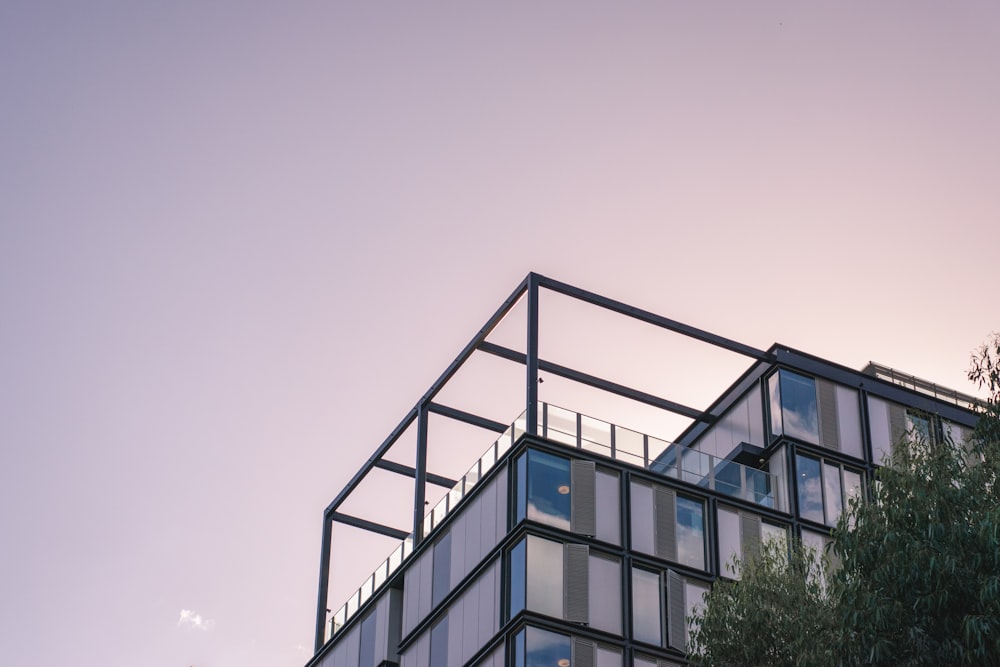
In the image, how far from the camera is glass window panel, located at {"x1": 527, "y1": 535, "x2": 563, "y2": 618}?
4431 cm

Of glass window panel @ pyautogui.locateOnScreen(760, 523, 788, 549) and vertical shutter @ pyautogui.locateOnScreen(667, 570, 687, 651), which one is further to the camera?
glass window panel @ pyautogui.locateOnScreen(760, 523, 788, 549)

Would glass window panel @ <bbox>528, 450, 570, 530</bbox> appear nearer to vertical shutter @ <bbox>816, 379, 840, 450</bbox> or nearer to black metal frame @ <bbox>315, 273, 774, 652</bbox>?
black metal frame @ <bbox>315, 273, 774, 652</bbox>

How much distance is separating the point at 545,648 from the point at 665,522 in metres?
6.29

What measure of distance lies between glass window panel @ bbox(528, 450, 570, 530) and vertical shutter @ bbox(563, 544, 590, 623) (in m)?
0.86

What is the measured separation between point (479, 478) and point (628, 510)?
474cm

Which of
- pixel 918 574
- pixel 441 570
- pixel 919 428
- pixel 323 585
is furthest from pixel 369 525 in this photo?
pixel 918 574

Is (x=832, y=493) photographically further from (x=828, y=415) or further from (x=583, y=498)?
(x=583, y=498)

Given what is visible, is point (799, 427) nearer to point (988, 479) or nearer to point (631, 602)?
point (631, 602)

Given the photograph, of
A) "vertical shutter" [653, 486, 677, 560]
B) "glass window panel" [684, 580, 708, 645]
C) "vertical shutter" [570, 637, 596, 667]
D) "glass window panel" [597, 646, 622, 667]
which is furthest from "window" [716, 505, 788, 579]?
"vertical shutter" [570, 637, 596, 667]

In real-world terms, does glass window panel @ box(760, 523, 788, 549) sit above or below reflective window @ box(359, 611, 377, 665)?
above

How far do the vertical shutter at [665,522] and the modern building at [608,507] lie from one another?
42 millimetres

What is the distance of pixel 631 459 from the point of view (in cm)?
4866

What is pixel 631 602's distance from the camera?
4553 centimetres

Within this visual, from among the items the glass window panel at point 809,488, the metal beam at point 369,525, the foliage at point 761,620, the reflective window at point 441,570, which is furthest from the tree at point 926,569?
the metal beam at point 369,525
